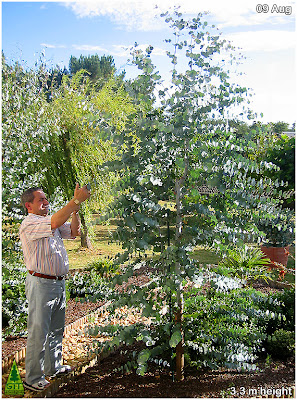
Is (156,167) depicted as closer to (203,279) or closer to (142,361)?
(203,279)

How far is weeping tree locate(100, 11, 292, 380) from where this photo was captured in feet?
9.78

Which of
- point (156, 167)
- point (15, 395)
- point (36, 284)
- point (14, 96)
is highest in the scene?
point (14, 96)

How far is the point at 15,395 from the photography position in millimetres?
3494

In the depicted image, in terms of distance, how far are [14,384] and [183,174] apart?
2.25 meters

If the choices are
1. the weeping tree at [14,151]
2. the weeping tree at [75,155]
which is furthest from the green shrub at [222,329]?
the weeping tree at [75,155]

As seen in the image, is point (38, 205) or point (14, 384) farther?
point (38, 205)

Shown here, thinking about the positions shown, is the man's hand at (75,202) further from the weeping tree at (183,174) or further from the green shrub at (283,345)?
the green shrub at (283,345)

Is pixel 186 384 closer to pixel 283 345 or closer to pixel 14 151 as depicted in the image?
pixel 283 345

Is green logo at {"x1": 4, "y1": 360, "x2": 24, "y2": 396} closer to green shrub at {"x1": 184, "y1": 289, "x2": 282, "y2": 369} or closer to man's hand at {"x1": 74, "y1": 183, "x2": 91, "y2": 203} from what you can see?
green shrub at {"x1": 184, "y1": 289, "x2": 282, "y2": 369}

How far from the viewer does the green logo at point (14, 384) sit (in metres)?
3.50

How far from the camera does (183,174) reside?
10.8 feet

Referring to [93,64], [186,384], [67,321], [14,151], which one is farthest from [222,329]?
[93,64]

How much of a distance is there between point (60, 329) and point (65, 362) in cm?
44

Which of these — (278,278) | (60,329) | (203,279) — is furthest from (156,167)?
(278,278)
